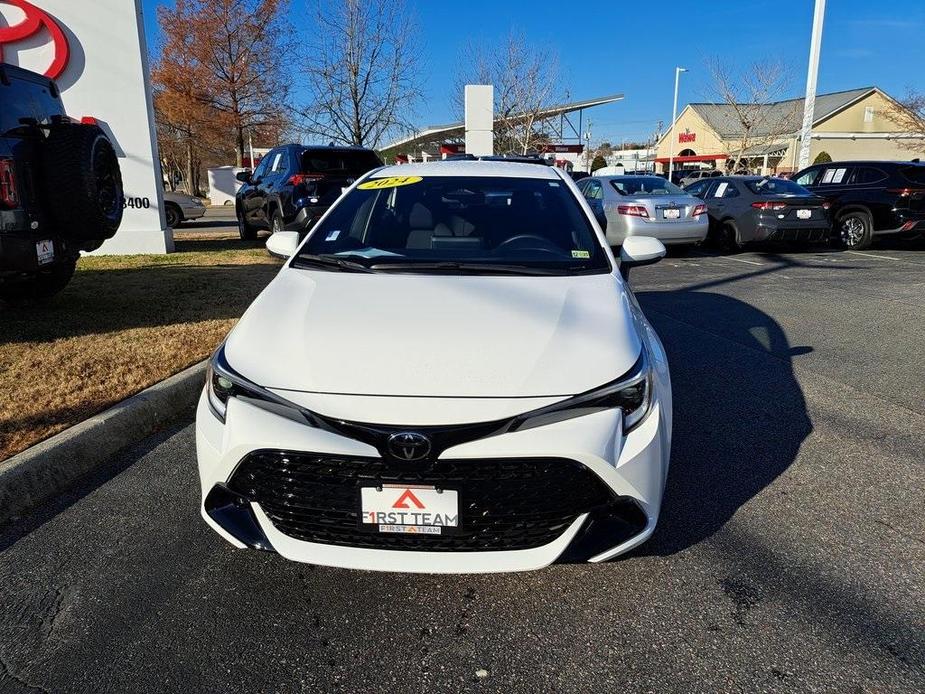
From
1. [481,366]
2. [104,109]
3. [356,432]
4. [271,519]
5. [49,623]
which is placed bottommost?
[49,623]

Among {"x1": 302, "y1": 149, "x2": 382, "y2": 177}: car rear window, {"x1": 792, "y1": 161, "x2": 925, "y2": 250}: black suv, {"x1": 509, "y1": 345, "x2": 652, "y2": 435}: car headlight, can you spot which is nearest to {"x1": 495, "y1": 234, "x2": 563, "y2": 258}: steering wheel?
{"x1": 509, "y1": 345, "x2": 652, "y2": 435}: car headlight

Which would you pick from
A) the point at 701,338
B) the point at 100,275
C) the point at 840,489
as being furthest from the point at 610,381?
the point at 100,275

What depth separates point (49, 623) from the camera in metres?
2.32

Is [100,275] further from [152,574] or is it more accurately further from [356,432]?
[356,432]

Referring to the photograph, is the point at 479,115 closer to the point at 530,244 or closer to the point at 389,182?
the point at 389,182

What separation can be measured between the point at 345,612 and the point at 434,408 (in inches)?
34.4

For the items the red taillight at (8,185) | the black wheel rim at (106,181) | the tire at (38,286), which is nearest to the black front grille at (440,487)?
the red taillight at (8,185)

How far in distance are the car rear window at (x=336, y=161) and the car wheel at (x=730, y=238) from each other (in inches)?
272

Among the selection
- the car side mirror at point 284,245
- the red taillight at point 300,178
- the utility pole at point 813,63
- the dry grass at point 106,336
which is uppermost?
the utility pole at point 813,63

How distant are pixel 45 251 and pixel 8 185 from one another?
0.54 meters

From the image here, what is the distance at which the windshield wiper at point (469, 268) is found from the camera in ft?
9.89

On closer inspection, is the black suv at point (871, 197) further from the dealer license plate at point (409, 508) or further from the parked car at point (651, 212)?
the dealer license plate at point (409, 508)

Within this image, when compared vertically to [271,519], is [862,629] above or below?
below

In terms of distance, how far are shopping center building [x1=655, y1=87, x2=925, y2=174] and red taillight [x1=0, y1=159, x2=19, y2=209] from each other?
4384cm
